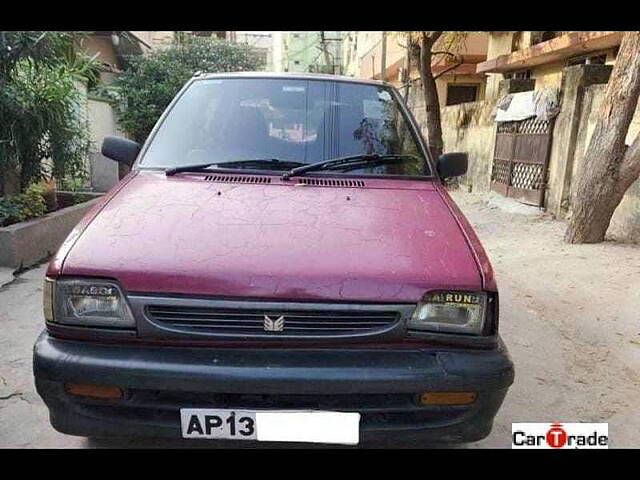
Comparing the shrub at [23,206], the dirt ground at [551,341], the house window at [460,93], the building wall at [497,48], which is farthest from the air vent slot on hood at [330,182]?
the house window at [460,93]

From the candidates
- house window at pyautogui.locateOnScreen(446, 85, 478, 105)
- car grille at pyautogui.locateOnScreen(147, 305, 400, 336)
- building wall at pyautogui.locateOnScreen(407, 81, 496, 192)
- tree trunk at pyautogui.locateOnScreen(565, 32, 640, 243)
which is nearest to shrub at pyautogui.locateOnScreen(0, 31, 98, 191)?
car grille at pyautogui.locateOnScreen(147, 305, 400, 336)

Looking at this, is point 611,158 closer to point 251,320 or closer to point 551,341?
point 551,341

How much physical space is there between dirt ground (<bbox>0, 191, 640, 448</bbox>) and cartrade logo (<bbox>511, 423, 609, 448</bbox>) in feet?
0.20

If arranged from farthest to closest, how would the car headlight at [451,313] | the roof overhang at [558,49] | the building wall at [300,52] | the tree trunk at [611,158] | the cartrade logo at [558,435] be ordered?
the building wall at [300,52] → the roof overhang at [558,49] → the tree trunk at [611,158] → the cartrade logo at [558,435] → the car headlight at [451,313]

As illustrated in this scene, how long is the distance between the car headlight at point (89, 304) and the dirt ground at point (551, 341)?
613mm

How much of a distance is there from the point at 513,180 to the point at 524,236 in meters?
2.92

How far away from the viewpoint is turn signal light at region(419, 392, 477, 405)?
6.18 ft

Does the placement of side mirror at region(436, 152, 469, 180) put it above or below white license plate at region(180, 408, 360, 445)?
above

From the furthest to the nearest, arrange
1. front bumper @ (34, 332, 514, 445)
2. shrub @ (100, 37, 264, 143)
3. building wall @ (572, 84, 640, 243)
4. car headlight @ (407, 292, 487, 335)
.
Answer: shrub @ (100, 37, 264, 143)
building wall @ (572, 84, 640, 243)
car headlight @ (407, 292, 487, 335)
front bumper @ (34, 332, 514, 445)

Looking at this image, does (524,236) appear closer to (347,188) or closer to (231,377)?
(347,188)

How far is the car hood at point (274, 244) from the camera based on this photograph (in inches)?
73.2

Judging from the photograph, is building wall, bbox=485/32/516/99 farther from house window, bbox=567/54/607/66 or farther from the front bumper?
the front bumper

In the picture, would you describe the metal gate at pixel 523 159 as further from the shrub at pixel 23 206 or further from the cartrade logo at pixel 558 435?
the shrub at pixel 23 206
